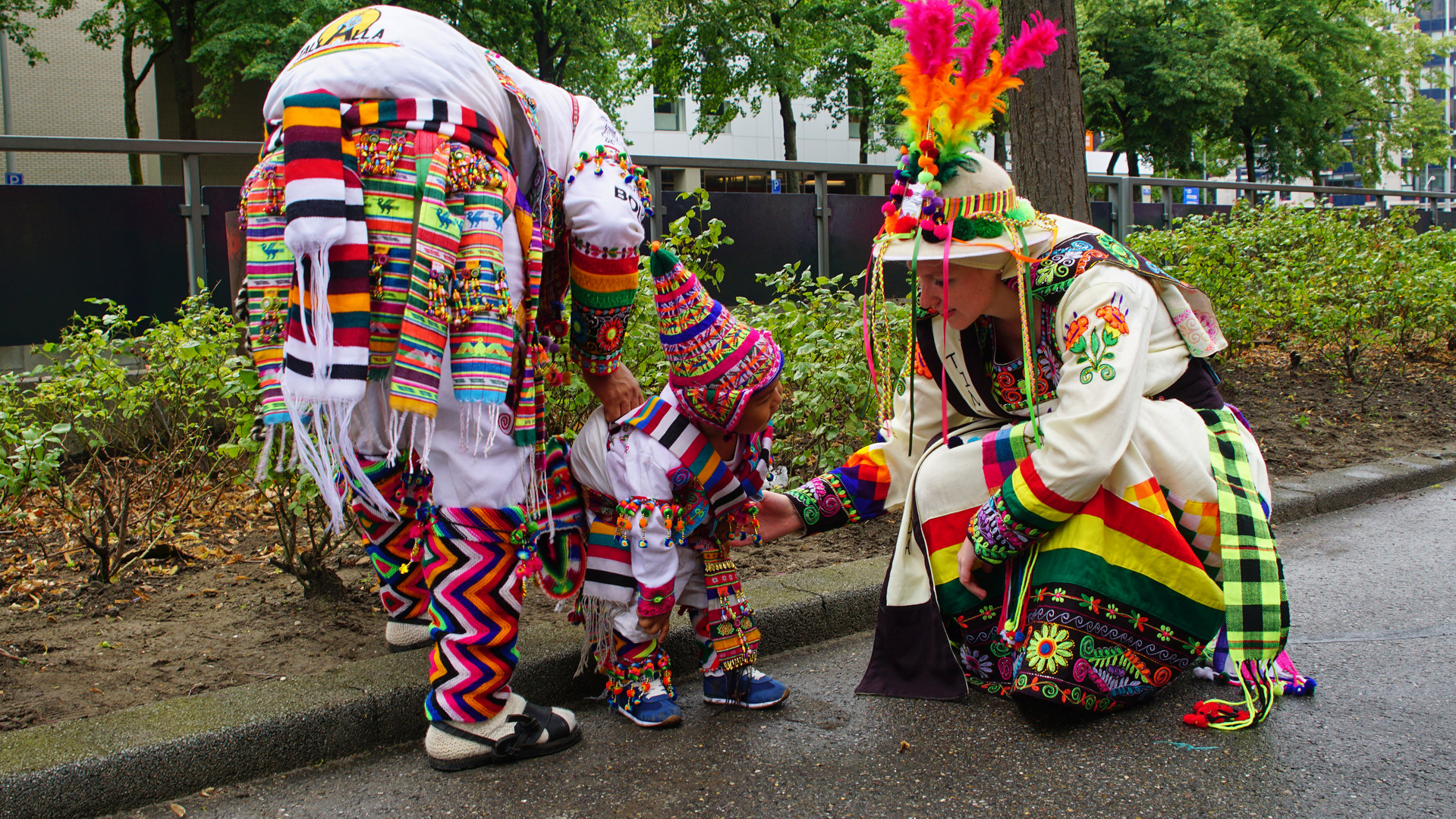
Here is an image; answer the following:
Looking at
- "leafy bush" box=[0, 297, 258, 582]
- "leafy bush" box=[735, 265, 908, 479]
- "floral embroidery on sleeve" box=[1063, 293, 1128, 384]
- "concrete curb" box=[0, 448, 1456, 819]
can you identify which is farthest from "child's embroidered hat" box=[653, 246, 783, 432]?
"leafy bush" box=[735, 265, 908, 479]

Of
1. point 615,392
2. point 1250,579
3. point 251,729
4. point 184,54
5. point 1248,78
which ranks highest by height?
point 1248,78

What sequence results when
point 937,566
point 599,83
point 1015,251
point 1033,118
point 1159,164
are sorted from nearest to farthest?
point 1015,251, point 937,566, point 1033,118, point 599,83, point 1159,164

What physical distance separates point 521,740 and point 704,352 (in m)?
0.97

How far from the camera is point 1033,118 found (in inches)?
204

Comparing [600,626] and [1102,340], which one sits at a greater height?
[1102,340]

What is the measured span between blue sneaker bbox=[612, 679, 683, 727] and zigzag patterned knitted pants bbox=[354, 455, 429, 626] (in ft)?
1.85

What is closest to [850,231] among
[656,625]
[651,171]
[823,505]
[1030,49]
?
[651,171]

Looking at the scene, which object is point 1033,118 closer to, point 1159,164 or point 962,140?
point 962,140

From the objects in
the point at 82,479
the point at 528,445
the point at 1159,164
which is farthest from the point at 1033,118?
the point at 1159,164

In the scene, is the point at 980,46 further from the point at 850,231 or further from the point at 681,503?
the point at 850,231

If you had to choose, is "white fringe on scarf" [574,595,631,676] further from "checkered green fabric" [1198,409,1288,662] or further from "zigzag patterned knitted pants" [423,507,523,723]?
"checkered green fabric" [1198,409,1288,662]

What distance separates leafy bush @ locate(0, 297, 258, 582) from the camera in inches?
125

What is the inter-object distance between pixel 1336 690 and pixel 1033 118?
10.8 ft

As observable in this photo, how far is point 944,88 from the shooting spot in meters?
2.35
